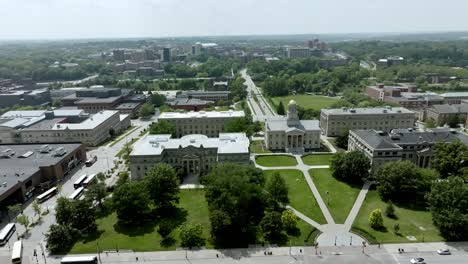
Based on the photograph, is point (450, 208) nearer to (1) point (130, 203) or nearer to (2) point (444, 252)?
(2) point (444, 252)

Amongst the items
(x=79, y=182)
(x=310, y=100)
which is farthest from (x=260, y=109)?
(x=79, y=182)

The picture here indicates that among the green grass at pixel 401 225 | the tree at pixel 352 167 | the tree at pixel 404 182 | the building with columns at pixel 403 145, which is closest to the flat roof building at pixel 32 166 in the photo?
the tree at pixel 352 167

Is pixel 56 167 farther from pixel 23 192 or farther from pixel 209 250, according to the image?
pixel 209 250

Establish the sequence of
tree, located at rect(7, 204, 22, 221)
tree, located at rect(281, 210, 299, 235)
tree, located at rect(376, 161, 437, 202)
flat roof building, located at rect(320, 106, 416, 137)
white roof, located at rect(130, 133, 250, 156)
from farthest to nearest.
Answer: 1. flat roof building, located at rect(320, 106, 416, 137)
2. white roof, located at rect(130, 133, 250, 156)
3. tree, located at rect(376, 161, 437, 202)
4. tree, located at rect(7, 204, 22, 221)
5. tree, located at rect(281, 210, 299, 235)

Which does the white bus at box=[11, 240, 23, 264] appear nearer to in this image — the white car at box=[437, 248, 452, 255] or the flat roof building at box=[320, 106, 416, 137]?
the white car at box=[437, 248, 452, 255]

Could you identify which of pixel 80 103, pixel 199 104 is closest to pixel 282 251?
pixel 199 104

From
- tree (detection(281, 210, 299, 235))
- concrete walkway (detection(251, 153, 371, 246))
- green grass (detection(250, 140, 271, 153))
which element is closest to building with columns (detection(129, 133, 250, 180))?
green grass (detection(250, 140, 271, 153))
